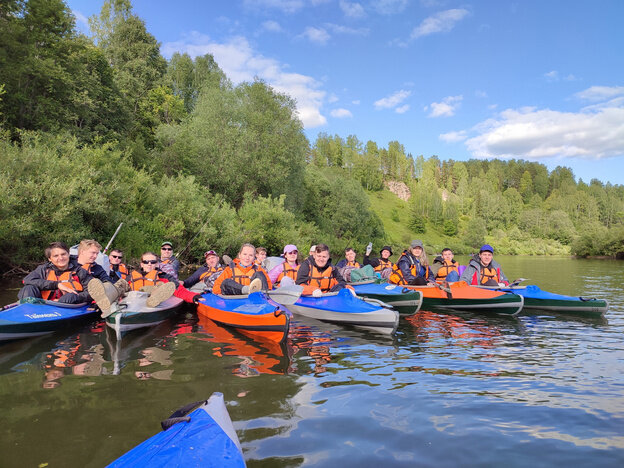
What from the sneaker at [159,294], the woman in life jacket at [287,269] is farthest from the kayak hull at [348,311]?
the sneaker at [159,294]

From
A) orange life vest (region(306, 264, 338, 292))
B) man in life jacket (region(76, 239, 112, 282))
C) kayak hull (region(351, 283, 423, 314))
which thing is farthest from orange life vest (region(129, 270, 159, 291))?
kayak hull (region(351, 283, 423, 314))

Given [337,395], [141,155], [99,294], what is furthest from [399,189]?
[337,395]

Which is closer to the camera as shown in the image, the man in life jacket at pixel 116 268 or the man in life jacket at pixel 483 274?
the man in life jacket at pixel 116 268

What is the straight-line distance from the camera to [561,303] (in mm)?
8914

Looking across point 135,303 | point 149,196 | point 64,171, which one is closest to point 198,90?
point 149,196

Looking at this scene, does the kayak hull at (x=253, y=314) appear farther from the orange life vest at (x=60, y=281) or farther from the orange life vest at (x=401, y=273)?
the orange life vest at (x=401, y=273)

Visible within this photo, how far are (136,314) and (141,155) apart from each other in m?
19.9

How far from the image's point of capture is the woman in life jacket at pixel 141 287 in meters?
6.31

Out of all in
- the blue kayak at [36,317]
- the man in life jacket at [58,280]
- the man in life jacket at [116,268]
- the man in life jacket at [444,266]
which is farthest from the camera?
the man in life jacket at [444,266]

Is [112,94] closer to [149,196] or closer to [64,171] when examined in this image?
[149,196]

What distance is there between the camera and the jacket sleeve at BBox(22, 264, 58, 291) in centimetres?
677

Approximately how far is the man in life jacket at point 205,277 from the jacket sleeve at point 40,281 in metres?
3.01

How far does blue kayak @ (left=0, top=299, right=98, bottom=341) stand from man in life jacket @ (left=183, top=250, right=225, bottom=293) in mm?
2804

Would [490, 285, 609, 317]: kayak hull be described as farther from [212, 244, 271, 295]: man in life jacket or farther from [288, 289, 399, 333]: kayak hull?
[212, 244, 271, 295]: man in life jacket
